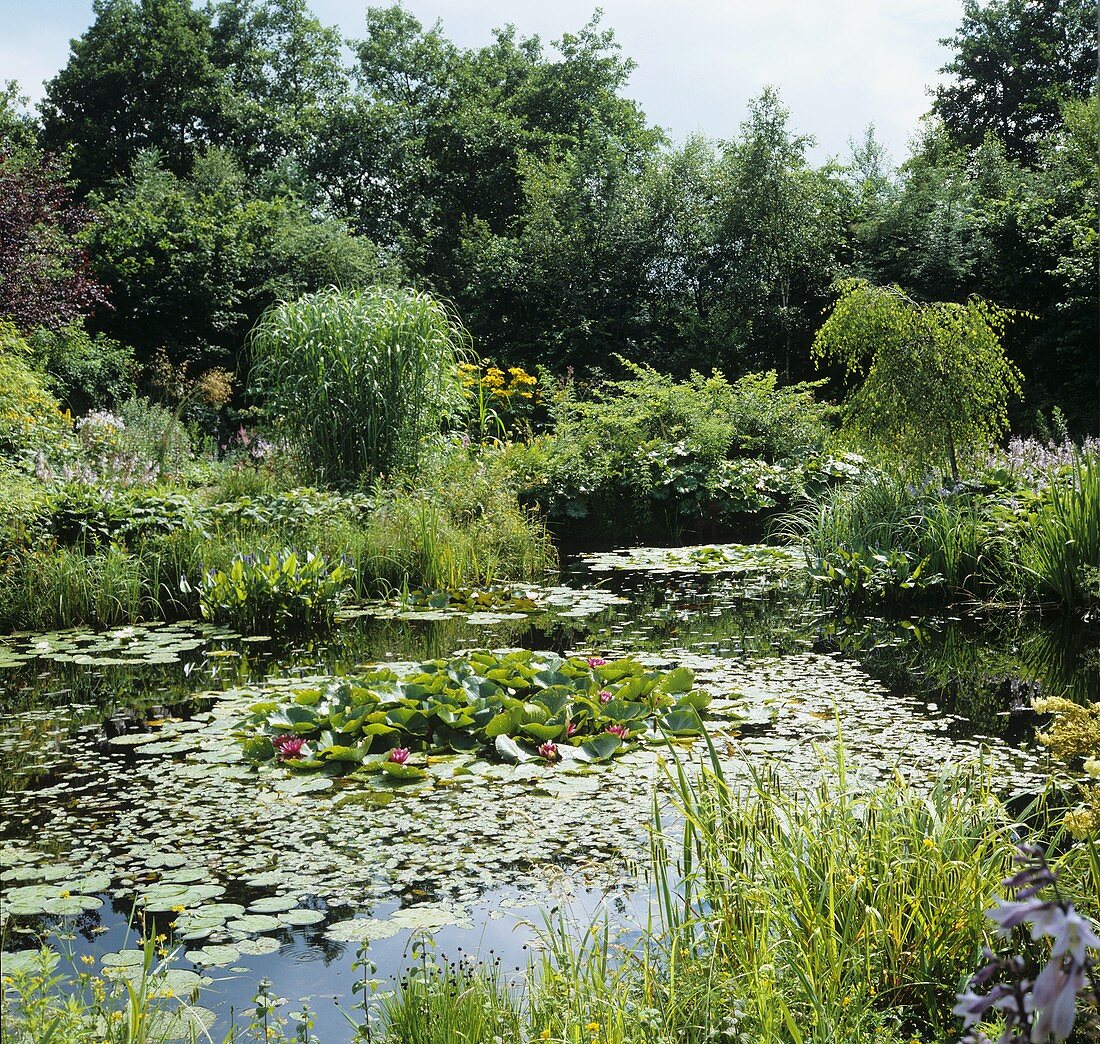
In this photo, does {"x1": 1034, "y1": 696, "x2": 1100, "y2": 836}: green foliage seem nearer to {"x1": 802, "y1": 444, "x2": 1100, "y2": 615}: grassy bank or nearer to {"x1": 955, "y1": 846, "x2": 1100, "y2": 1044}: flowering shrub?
{"x1": 955, "y1": 846, "x2": 1100, "y2": 1044}: flowering shrub

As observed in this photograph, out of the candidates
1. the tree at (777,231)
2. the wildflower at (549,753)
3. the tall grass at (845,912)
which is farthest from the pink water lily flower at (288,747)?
the tree at (777,231)

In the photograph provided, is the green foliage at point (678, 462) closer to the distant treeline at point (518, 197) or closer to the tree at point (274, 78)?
the distant treeline at point (518, 197)

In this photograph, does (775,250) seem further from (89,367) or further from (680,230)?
(89,367)

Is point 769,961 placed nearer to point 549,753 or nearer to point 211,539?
point 549,753

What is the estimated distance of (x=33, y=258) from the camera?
11586mm

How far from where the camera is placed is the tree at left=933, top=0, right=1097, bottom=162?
21.4m

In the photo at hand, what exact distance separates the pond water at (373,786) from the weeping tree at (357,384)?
11.8ft

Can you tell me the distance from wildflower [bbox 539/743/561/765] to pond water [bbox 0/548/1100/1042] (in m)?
0.09

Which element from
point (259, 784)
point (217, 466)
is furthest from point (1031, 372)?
point (259, 784)

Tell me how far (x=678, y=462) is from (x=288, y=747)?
306 inches

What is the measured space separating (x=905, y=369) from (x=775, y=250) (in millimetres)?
9652

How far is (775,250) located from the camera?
16484 millimetres

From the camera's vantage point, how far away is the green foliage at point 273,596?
6477mm

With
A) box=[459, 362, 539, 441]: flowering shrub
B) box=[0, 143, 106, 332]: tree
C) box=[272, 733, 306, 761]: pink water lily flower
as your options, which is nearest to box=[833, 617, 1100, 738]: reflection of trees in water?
box=[272, 733, 306, 761]: pink water lily flower
